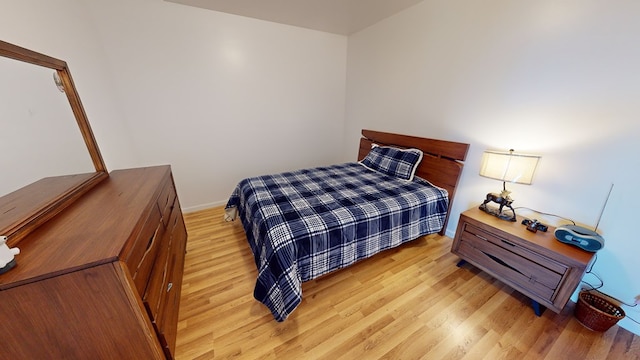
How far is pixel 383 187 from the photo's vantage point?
212cm

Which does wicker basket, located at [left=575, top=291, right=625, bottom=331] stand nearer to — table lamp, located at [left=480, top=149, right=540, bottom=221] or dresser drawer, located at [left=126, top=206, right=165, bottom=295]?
table lamp, located at [left=480, top=149, right=540, bottom=221]

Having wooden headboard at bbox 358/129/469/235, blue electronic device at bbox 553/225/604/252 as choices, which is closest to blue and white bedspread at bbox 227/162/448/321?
wooden headboard at bbox 358/129/469/235

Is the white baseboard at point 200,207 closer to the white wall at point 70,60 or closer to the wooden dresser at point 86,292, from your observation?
the white wall at point 70,60

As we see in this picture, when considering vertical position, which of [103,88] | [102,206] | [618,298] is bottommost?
[618,298]

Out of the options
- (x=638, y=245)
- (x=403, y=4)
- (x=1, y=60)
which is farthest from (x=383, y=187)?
(x=1, y=60)

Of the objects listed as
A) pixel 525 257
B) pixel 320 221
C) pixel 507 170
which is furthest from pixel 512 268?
pixel 320 221

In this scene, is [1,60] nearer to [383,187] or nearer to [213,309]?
[213,309]

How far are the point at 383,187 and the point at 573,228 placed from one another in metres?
1.29

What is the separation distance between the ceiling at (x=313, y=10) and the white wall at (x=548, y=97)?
0.28 metres

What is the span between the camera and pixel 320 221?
1533mm

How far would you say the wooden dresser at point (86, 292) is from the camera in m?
0.69

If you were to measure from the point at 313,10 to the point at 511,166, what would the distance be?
257 cm

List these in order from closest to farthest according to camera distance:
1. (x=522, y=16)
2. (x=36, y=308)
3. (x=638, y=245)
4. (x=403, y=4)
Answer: (x=36, y=308) < (x=638, y=245) < (x=522, y=16) < (x=403, y=4)

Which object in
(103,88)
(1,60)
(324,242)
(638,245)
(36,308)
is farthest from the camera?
(103,88)
